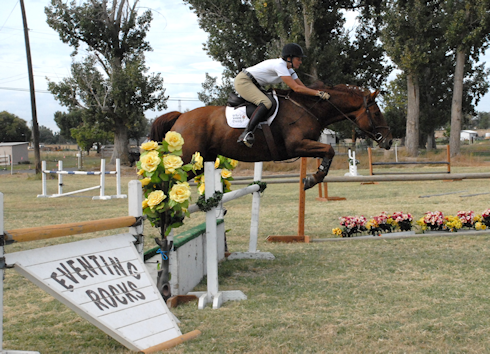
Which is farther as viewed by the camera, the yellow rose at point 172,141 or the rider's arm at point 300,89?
the rider's arm at point 300,89

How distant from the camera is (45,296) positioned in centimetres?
363

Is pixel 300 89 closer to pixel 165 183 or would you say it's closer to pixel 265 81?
pixel 265 81

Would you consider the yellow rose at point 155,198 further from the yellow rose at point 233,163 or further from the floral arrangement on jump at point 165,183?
the yellow rose at point 233,163

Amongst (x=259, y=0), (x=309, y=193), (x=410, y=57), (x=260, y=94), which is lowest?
(x=309, y=193)

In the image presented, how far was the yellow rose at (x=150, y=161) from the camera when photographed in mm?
3121

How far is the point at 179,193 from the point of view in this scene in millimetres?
3141

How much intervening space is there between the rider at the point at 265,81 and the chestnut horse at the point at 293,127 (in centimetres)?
Result: 12

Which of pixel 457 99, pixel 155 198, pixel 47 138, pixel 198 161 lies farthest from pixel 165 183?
pixel 47 138

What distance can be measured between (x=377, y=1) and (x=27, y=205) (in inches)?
888

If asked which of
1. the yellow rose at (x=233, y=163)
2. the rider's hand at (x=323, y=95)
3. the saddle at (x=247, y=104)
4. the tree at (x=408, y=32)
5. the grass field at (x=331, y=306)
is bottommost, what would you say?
the grass field at (x=331, y=306)

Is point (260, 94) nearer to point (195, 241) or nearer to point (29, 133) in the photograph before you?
point (195, 241)

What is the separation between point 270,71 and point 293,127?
586mm

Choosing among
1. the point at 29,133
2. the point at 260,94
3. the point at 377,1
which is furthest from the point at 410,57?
the point at 29,133

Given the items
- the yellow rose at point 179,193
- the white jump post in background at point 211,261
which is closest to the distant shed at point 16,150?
the white jump post in background at point 211,261
